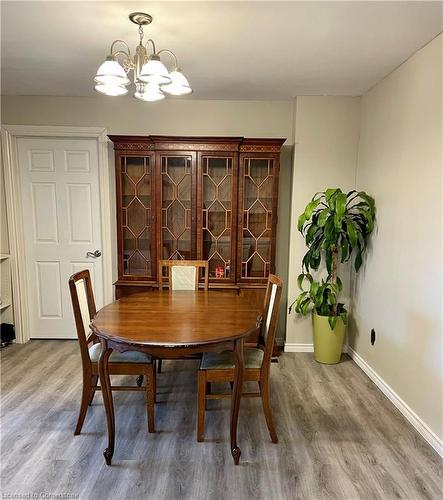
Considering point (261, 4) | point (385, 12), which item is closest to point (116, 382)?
point (261, 4)

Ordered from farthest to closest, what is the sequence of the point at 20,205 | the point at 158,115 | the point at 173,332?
the point at 20,205
the point at 158,115
the point at 173,332

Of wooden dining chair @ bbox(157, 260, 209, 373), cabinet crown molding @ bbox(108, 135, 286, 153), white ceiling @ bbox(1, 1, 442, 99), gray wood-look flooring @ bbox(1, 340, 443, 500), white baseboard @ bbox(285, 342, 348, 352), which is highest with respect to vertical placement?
white ceiling @ bbox(1, 1, 442, 99)

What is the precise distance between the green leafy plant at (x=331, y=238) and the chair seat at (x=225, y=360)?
3.73ft

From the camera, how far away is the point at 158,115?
3.38 metres

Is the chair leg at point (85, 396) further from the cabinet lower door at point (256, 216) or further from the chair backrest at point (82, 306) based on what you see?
the cabinet lower door at point (256, 216)

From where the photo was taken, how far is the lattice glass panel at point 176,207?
3211 mm

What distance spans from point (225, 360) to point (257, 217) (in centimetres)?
160

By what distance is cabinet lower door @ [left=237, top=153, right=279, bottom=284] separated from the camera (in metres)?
3.19

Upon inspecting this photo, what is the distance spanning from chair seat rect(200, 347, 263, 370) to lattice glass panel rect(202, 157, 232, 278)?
1.21 meters

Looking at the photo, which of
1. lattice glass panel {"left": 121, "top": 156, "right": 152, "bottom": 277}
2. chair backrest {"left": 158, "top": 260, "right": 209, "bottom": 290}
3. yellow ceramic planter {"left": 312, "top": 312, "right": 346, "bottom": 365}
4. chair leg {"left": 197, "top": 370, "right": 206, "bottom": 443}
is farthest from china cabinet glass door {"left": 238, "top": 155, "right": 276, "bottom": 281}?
chair leg {"left": 197, "top": 370, "right": 206, "bottom": 443}

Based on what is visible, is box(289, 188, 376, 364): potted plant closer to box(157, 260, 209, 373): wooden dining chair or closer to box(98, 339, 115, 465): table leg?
box(157, 260, 209, 373): wooden dining chair

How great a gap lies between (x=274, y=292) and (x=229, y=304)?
1.37 ft

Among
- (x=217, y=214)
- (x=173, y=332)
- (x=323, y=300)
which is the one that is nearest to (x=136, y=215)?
(x=217, y=214)

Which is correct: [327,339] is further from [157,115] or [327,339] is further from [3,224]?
[3,224]
